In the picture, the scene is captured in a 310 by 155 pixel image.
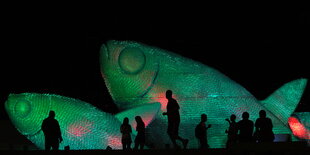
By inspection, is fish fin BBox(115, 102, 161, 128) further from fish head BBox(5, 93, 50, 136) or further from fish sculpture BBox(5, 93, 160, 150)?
fish head BBox(5, 93, 50, 136)

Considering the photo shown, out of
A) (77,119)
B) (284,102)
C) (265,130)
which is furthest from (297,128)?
(77,119)

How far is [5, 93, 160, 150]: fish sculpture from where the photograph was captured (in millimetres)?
19781

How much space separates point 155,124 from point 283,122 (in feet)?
14.9

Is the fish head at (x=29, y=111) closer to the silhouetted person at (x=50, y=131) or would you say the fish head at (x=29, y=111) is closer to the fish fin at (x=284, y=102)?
the silhouetted person at (x=50, y=131)

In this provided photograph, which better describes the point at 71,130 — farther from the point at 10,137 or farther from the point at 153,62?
the point at 10,137

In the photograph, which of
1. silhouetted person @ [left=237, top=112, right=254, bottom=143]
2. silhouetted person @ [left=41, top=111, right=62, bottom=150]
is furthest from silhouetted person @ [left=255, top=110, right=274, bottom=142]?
silhouetted person @ [left=41, top=111, right=62, bottom=150]

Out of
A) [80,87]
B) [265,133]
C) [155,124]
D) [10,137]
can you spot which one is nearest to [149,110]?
[155,124]

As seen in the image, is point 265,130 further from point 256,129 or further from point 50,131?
point 50,131

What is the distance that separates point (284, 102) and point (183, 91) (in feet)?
12.1

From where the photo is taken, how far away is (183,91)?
67.0 feet

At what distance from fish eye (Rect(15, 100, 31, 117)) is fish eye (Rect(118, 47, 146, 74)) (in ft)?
11.7

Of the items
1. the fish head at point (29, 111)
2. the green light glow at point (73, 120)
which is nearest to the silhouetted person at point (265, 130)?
the green light glow at point (73, 120)

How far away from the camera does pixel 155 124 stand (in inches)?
804

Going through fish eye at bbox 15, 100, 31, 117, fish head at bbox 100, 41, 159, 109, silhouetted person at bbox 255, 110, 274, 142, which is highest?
fish head at bbox 100, 41, 159, 109
